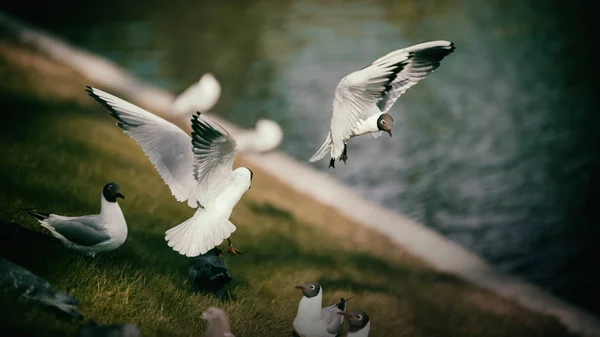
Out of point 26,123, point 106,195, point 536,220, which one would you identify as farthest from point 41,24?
point 536,220

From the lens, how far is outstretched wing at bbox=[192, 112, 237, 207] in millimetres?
1721

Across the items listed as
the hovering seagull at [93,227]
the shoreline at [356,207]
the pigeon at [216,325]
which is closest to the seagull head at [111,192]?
the hovering seagull at [93,227]

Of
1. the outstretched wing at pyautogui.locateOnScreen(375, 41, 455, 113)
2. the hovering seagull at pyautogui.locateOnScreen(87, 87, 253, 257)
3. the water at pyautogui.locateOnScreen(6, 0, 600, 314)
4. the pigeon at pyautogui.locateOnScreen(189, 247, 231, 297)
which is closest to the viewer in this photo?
the outstretched wing at pyautogui.locateOnScreen(375, 41, 455, 113)

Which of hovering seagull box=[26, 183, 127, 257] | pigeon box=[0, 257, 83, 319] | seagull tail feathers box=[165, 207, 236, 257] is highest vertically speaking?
seagull tail feathers box=[165, 207, 236, 257]

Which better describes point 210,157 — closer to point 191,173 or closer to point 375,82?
point 191,173

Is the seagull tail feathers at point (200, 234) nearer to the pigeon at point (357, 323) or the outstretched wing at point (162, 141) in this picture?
the outstretched wing at point (162, 141)

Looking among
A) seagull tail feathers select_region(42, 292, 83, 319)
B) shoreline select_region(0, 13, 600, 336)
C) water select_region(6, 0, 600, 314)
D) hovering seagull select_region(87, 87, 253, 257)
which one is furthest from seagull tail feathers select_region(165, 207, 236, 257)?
water select_region(6, 0, 600, 314)

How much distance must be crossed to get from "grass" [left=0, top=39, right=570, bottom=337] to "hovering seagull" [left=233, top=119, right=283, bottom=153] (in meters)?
0.21

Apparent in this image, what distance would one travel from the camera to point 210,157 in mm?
1823

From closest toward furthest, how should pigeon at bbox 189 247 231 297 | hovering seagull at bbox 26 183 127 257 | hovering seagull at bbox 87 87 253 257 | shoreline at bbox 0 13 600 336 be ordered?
hovering seagull at bbox 87 87 253 257
hovering seagull at bbox 26 183 127 257
pigeon at bbox 189 247 231 297
shoreline at bbox 0 13 600 336

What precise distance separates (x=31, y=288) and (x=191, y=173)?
0.54 meters

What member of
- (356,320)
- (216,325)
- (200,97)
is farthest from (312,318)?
(200,97)

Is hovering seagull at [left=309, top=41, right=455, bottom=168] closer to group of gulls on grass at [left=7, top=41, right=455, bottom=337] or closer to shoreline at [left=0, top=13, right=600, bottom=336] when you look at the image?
group of gulls on grass at [left=7, top=41, right=455, bottom=337]

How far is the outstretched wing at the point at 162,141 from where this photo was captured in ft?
6.28
